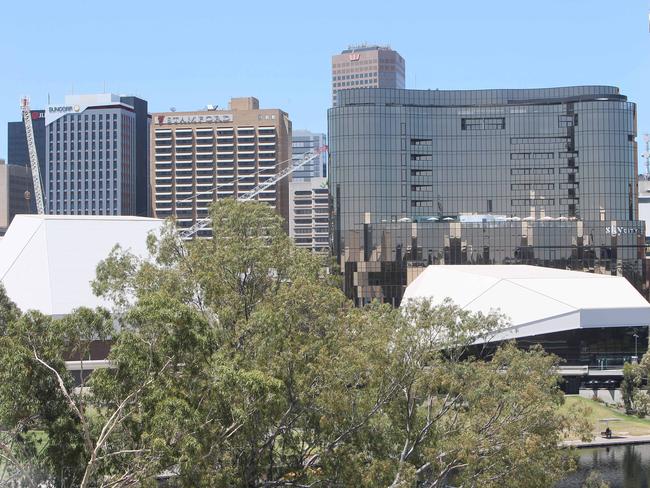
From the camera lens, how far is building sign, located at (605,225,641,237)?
550 ft

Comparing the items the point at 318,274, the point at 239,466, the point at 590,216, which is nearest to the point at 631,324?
the point at 590,216

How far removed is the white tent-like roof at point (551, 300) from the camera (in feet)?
385

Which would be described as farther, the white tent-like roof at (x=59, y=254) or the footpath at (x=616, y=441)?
the white tent-like roof at (x=59, y=254)

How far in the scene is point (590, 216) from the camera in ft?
574

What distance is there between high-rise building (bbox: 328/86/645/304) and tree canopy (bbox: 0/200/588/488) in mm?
109012

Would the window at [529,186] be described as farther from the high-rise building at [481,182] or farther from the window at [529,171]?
the window at [529,171]

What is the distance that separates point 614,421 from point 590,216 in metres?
86.5

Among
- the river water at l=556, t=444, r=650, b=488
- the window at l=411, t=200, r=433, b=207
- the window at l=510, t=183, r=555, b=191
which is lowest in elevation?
the river water at l=556, t=444, r=650, b=488

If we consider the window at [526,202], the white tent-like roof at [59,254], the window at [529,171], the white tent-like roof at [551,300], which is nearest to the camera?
the white tent-like roof at [59,254]

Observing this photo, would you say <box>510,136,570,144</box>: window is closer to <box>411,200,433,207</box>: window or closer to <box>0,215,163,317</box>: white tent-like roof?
<box>411,200,433,207</box>: window

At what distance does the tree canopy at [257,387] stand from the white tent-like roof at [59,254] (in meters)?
58.9

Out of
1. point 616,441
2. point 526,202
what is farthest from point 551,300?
point 526,202

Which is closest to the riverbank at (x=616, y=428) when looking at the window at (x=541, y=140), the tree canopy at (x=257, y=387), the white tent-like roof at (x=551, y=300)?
the white tent-like roof at (x=551, y=300)

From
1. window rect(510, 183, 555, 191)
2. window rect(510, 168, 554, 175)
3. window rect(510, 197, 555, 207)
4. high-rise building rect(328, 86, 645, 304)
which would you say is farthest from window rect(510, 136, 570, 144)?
window rect(510, 197, 555, 207)
